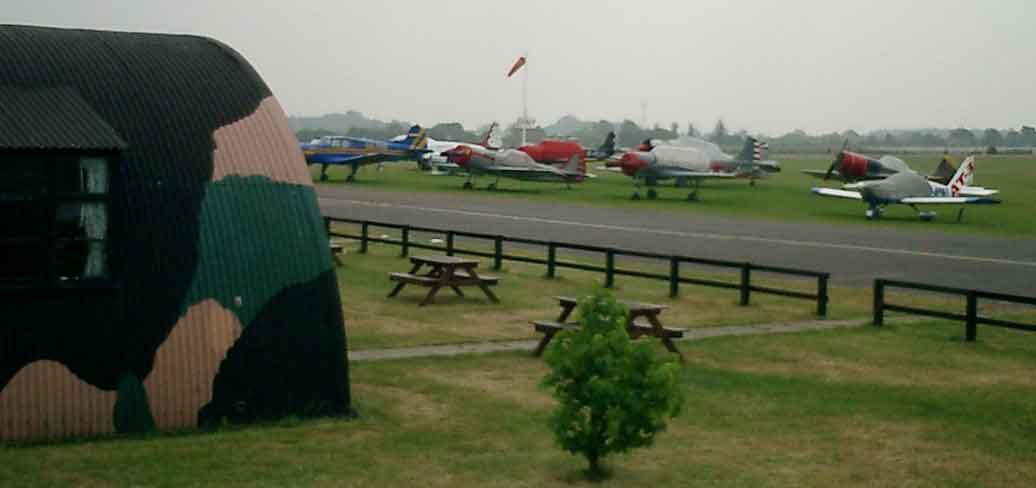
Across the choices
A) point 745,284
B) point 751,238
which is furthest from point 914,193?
point 745,284

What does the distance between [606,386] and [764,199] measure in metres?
57.3

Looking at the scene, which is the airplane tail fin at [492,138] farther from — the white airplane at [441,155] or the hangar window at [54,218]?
the hangar window at [54,218]

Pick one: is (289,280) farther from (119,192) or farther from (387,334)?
(387,334)

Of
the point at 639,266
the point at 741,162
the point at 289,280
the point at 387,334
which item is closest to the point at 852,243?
the point at 639,266

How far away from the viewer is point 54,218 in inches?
520

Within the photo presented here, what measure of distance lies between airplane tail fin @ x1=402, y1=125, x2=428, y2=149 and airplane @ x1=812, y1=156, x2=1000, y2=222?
47.8 m

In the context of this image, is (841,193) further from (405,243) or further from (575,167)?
(405,243)

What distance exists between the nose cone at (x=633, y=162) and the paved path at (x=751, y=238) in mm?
10294

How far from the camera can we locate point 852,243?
133 feet

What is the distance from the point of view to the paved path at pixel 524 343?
18672 millimetres

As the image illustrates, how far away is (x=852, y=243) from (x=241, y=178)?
96.4ft

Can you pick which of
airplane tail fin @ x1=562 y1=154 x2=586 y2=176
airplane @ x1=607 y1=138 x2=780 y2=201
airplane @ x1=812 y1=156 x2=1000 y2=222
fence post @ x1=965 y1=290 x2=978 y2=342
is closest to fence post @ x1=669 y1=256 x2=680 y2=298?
fence post @ x1=965 y1=290 x2=978 y2=342

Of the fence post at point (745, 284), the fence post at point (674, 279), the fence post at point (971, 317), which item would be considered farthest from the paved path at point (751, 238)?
the fence post at point (971, 317)

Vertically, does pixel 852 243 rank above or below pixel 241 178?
below
